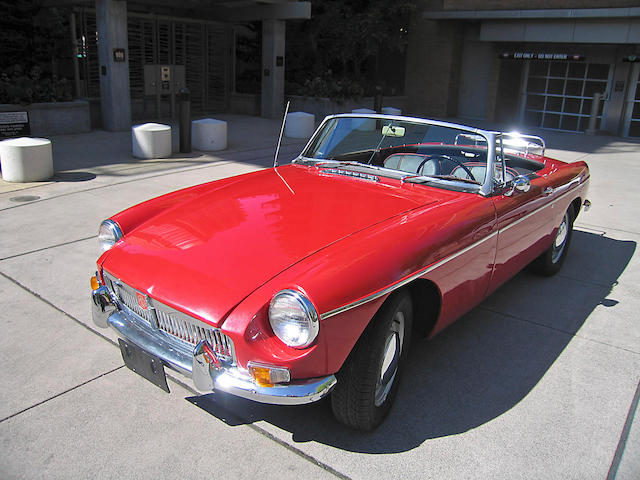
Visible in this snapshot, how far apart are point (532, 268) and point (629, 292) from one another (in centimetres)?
80

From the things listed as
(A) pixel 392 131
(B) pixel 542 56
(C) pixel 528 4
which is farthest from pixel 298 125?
(A) pixel 392 131

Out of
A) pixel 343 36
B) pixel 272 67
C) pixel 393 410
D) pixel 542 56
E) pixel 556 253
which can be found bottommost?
pixel 393 410

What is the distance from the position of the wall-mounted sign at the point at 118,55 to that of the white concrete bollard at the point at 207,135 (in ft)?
11.0

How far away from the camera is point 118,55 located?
12.9m

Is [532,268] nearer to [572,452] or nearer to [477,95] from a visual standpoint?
[572,452]

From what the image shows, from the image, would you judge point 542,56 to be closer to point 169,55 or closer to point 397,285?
point 169,55

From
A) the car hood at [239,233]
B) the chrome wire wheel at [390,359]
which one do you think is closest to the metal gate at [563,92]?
the car hood at [239,233]

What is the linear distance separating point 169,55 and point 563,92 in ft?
42.1

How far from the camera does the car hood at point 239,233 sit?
8.61 feet

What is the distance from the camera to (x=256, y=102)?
17875mm

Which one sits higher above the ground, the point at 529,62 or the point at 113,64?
the point at 529,62

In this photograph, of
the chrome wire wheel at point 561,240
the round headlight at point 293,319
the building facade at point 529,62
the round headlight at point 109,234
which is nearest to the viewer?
the round headlight at point 293,319

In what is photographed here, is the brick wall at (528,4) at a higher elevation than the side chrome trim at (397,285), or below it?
higher

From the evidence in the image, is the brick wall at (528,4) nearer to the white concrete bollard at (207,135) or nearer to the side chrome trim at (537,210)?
the white concrete bollard at (207,135)
